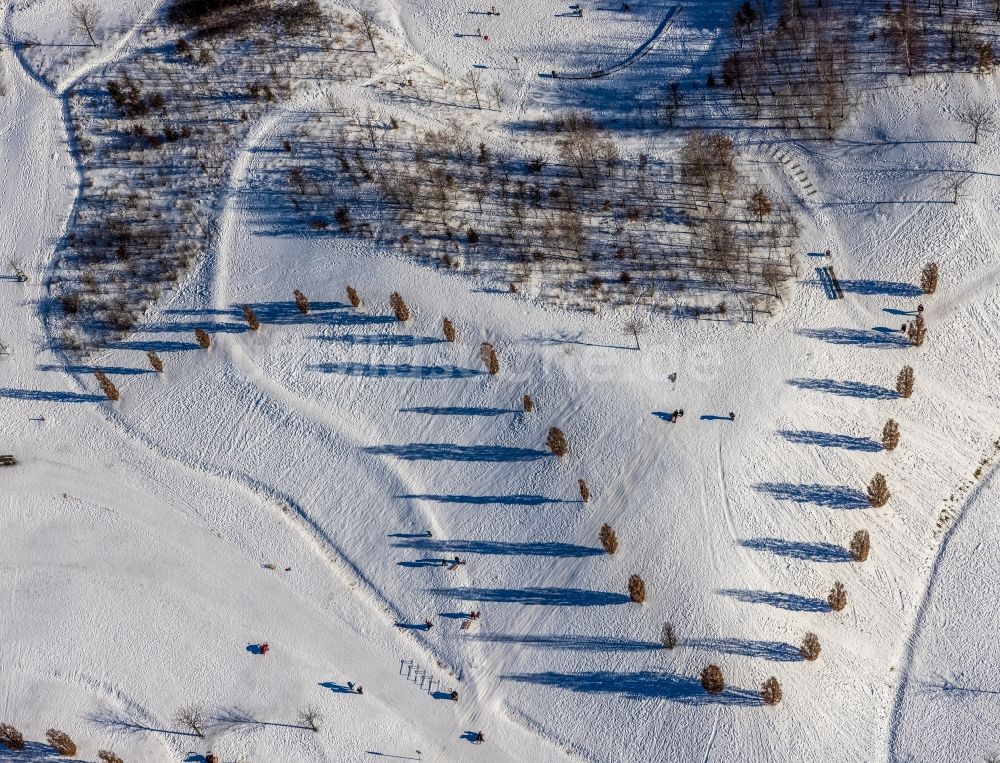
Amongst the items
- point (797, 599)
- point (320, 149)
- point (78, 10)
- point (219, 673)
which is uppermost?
point (78, 10)

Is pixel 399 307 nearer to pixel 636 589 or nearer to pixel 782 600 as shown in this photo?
pixel 636 589

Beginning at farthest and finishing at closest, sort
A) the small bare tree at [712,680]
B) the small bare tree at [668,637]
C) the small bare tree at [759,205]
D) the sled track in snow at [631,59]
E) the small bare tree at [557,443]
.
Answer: the sled track in snow at [631,59] → the small bare tree at [759,205] → the small bare tree at [557,443] → the small bare tree at [668,637] → the small bare tree at [712,680]

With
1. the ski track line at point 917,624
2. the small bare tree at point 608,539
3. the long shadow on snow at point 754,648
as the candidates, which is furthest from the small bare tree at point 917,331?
the small bare tree at point 608,539

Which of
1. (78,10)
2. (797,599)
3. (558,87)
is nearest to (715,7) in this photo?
(558,87)

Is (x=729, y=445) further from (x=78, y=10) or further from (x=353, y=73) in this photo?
(x=78, y=10)

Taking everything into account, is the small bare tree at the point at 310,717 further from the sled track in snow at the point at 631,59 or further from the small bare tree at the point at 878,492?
the sled track in snow at the point at 631,59
